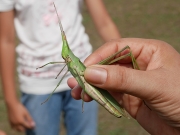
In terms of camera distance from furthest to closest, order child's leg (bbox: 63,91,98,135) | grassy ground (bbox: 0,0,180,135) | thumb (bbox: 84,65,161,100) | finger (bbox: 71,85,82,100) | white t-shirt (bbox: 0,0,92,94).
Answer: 1. grassy ground (bbox: 0,0,180,135)
2. child's leg (bbox: 63,91,98,135)
3. white t-shirt (bbox: 0,0,92,94)
4. finger (bbox: 71,85,82,100)
5. thumb (bbox: 84,65,161,100)

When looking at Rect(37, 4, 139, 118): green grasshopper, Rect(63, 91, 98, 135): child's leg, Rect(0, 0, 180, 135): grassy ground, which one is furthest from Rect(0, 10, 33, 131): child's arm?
Rect(0, 0, 180, 135): grassy ground

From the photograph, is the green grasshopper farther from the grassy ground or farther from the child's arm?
the grassy ground

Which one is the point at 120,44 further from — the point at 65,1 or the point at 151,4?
the point at 151,4

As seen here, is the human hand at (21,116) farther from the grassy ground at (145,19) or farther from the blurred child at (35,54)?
the grassy ground at (145,19)

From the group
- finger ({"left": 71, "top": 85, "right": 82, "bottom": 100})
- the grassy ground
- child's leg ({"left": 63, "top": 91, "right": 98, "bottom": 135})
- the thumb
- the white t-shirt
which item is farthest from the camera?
the grassy ground

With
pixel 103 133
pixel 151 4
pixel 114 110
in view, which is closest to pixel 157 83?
pixel 114 110

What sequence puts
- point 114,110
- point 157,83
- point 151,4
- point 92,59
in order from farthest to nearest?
point 151,4
point 92,59
point 114,110
point 157,83
